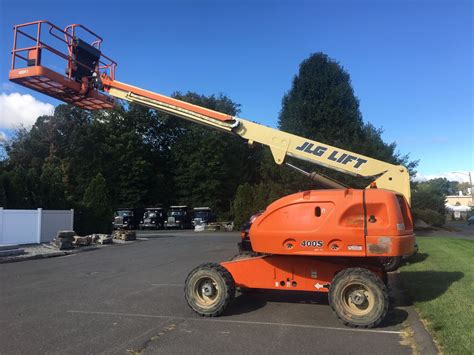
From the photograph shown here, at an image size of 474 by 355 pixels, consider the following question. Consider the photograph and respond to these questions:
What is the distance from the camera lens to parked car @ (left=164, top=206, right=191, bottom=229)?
157 ft

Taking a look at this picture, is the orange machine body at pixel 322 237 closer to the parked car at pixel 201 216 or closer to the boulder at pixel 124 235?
the boulder at pixel 124 235

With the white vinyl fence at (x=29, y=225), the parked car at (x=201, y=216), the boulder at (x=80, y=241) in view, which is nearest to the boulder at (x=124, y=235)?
the white vinyl fence at (x=29, y=225)

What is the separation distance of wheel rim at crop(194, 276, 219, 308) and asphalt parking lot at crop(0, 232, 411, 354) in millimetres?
325

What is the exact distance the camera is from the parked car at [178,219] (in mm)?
47969

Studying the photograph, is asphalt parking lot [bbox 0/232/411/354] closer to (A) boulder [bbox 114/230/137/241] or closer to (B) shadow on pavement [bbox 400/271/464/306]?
(B) shadow on pavement [bbox 400/271/464/306]

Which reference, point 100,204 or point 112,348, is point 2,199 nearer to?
point 100,204

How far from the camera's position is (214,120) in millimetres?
10273

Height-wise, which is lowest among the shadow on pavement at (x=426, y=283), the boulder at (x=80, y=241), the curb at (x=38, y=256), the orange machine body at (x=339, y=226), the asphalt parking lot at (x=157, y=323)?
the asphalt parking lot at (x=157, y=323)

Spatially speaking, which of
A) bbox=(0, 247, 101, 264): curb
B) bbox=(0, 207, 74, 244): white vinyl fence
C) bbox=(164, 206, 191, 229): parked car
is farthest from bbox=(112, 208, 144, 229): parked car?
bbox=(0, 247, 101, 264): curb

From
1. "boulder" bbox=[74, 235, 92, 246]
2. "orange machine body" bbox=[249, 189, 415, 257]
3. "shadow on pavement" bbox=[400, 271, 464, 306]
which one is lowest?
"shadow on pavement" bbox=[400, 271, 464, 306]

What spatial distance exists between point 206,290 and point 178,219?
133 feet

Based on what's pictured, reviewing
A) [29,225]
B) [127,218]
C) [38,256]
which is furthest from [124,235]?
[127,218]

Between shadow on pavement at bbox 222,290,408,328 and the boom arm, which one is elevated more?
the boom arm

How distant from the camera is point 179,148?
5953cm
